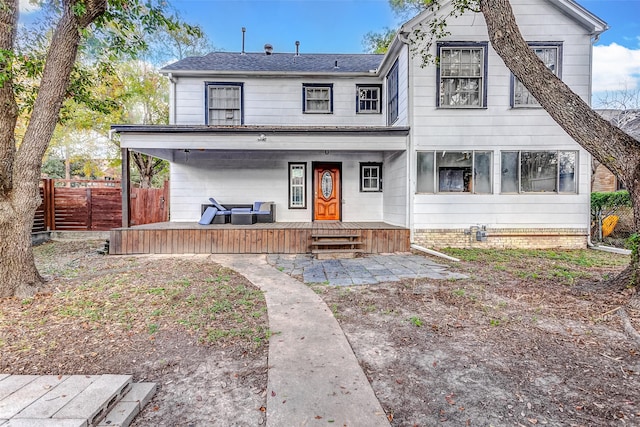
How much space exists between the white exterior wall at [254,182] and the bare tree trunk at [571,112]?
222 inches

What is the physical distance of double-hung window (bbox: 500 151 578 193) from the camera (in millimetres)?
8258

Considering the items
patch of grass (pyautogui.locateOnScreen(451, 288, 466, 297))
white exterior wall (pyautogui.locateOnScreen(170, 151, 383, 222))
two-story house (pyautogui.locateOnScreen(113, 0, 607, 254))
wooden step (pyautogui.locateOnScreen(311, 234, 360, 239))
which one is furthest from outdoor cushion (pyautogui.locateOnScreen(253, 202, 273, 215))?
patch of grass (pyautogui.locateOnScreen(451, 288, 466, 297))

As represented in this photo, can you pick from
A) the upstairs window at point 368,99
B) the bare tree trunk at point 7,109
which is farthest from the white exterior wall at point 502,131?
the bare tree trunk at point 7,109

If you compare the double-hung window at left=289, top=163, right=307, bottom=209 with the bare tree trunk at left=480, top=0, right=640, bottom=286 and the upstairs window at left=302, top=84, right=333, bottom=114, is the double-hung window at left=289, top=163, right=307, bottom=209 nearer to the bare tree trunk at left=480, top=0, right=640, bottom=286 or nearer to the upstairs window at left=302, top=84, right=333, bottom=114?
the upstairs window at left=302, top=84, right=333, bottom=114

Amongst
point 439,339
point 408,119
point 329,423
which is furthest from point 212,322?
point 408,119

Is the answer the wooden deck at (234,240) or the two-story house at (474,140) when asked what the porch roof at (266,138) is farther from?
the wooden deck at (234,240)

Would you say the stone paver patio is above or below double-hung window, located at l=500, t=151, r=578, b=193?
below

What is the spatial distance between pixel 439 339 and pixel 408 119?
6439mm

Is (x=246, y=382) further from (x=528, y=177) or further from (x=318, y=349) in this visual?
(x=528, y=177)

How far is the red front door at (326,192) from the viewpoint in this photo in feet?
34.5

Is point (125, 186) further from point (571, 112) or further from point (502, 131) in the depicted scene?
point (502, 131)

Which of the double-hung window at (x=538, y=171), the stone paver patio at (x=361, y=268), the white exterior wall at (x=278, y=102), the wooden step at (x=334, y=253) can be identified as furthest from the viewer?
the white exterior wall at (x=278, y=102)

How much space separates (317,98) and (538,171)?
22.6ft

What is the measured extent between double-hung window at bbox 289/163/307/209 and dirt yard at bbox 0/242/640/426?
5421mm
